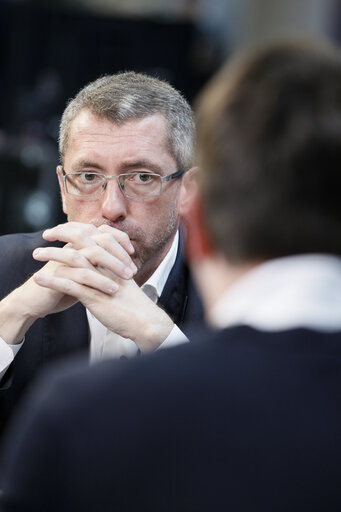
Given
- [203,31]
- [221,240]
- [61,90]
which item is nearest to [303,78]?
[221,240]

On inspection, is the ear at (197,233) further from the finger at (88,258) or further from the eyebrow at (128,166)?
the eyebrow at (128,166)

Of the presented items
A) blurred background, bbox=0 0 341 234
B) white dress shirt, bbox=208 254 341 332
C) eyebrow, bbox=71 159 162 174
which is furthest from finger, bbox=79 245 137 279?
blurred background, bbox=0 0 341 234

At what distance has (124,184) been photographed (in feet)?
6.62

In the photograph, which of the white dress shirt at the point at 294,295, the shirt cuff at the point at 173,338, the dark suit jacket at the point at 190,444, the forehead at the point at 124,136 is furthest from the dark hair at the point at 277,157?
the forehead at the point at 124,136

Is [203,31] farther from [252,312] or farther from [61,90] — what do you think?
[252,312]

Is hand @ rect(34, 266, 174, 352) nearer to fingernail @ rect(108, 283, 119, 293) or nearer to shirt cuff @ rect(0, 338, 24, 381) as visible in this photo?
fingernail @ rect(108, 283, 119, 293)

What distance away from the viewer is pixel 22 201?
521 centimetres

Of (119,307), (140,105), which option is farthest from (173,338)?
(140,105)

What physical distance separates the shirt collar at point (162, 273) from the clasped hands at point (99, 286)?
0.27 m

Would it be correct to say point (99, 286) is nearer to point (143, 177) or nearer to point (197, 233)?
point (143, 177)

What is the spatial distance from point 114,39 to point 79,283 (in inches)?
242

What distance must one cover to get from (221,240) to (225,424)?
0.69ft

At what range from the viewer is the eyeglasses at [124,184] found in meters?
2.02

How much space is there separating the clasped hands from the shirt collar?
27 cm
